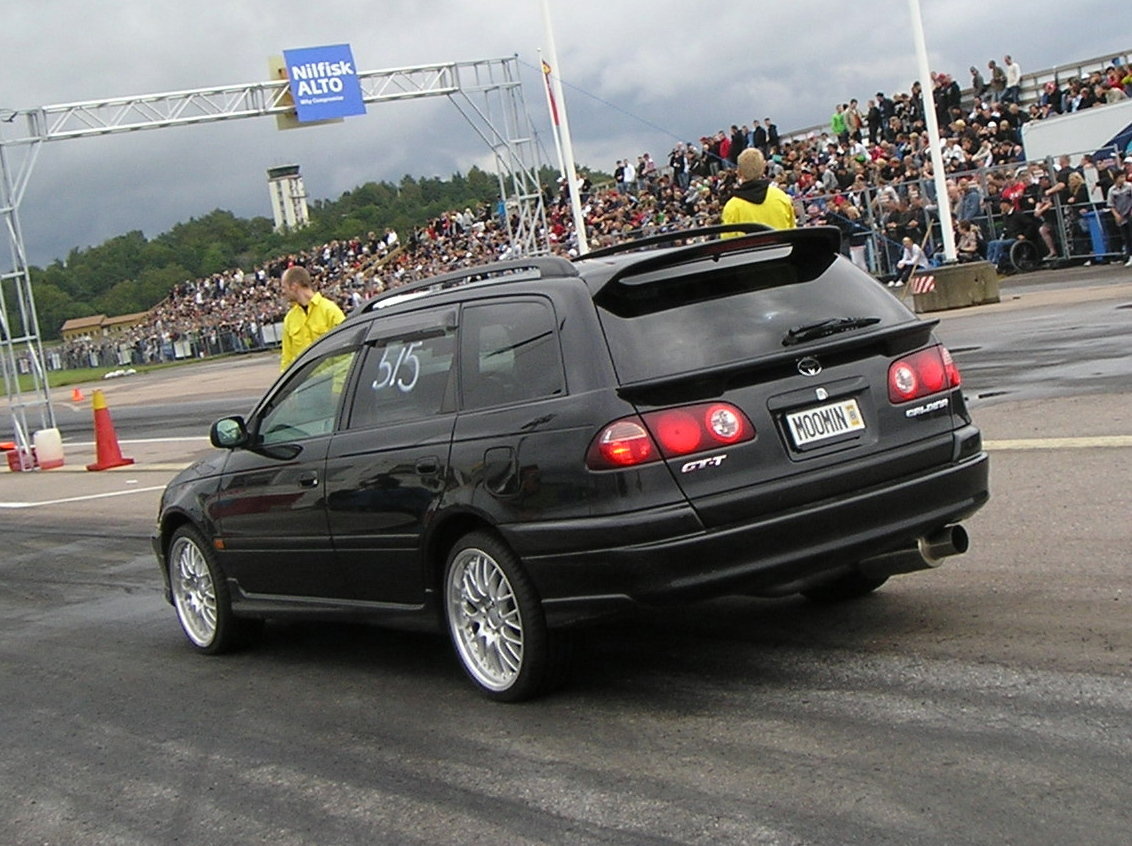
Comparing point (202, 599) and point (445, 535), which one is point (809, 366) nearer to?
point (445, 535)

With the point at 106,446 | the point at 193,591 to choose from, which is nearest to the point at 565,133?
the point at 106,446

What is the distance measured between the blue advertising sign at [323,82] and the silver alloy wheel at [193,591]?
28596mm

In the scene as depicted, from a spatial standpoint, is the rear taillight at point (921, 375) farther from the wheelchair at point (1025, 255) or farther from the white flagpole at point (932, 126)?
the wheelchair at point (1025, 255)

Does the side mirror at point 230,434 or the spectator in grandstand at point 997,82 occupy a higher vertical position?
the spectator in grandstand at point 997,82

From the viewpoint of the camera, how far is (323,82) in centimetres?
3516

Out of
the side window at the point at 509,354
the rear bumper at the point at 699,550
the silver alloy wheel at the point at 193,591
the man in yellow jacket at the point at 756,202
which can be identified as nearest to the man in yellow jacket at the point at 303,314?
the man in yellow jacket at the point at 756,202

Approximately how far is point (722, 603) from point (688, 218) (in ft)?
93.1

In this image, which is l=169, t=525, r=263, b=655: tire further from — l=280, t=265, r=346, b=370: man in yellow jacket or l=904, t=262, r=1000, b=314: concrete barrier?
l=904, t=262, r=1000, b=314: concrete barrier

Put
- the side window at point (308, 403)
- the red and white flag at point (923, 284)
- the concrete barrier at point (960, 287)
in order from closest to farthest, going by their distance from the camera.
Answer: the side window at point (308, 403)
the concrete barrier at point (960, 287)
the red and white flag at point (923, 284)

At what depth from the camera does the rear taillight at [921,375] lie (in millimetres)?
5664

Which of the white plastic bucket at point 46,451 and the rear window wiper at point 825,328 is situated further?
the white plastic bucket at point 46,451

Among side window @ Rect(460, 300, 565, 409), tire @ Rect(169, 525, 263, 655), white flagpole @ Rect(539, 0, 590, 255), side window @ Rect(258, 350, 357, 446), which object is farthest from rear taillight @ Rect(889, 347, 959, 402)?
white flagpole @ Rect(539, 0, 590, 255)

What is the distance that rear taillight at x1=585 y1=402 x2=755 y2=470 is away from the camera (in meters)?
5.20

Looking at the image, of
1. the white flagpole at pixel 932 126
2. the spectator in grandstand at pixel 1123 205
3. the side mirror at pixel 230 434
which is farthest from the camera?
the white flagpole at pixel 932 126
